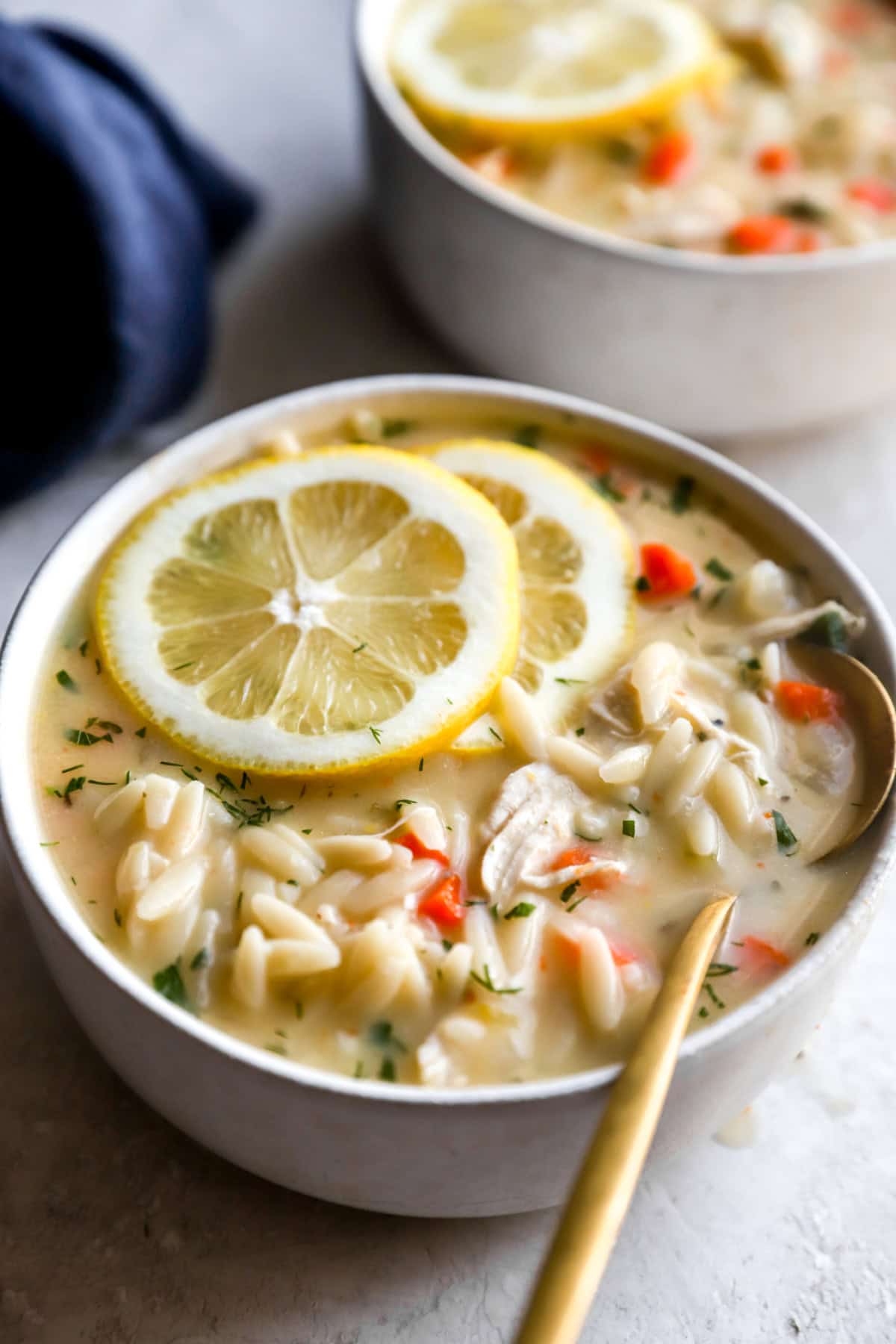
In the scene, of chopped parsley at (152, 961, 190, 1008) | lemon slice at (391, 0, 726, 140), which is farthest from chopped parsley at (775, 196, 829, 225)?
chopped parsley at (152, 961, 190, 1008)

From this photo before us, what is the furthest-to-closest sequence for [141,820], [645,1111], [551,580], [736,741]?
[551,580]
[736,741]
[141,820]
[645,1111]

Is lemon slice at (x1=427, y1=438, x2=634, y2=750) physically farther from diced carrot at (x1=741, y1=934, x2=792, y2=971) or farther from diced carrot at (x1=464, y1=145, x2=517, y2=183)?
diced carrot at (x1=464, y1=145, x2=517, y2=183)

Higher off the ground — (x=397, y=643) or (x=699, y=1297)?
(x=397, y=643)

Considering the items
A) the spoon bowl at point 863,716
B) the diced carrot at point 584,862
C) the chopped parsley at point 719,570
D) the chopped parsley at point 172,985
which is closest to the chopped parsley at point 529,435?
the chopped parsley at point 719,570

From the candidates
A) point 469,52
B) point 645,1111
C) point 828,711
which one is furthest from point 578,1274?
point 469,52

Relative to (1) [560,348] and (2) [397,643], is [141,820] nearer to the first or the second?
(2) [397,643]

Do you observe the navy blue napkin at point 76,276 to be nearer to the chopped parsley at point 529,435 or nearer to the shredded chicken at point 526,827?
the chopped parsley at point 529,435
